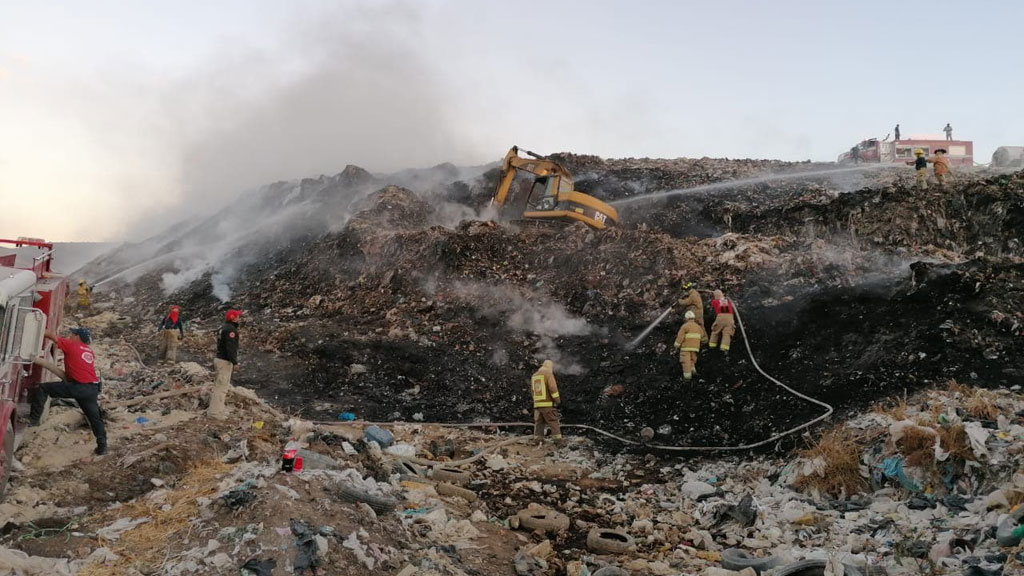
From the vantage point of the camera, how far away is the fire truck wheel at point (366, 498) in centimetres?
543

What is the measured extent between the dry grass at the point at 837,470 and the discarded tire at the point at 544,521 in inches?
97.2

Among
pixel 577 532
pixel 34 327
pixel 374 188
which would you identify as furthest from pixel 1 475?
pixel 374 188

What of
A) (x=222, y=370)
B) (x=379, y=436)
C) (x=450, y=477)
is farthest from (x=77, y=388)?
(x=450, y=477)

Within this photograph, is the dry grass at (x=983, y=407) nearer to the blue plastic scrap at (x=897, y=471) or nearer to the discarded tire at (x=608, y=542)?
the blue plastic scrap at (x=897, y=471)

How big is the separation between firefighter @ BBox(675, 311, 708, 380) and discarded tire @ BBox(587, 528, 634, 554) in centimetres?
437

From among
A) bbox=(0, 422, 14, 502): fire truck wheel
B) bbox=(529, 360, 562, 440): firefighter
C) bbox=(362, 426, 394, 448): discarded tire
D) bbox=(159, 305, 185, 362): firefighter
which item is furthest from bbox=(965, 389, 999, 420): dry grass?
bbox=(159, 305, 185, 362): firefighter

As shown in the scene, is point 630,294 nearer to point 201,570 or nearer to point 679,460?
point 679,460

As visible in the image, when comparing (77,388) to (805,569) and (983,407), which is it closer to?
(805,569)

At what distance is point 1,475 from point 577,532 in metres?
4.72

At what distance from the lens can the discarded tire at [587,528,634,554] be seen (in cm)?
575

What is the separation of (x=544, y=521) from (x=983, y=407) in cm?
441

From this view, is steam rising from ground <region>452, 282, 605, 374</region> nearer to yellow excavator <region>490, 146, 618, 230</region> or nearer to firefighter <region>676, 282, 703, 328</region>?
firefighter <region>676, 282, 703, 328</region>

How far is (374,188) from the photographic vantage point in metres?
23.2

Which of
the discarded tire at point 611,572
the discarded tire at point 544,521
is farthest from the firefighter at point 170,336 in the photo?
the discarded tire at point 611,572
